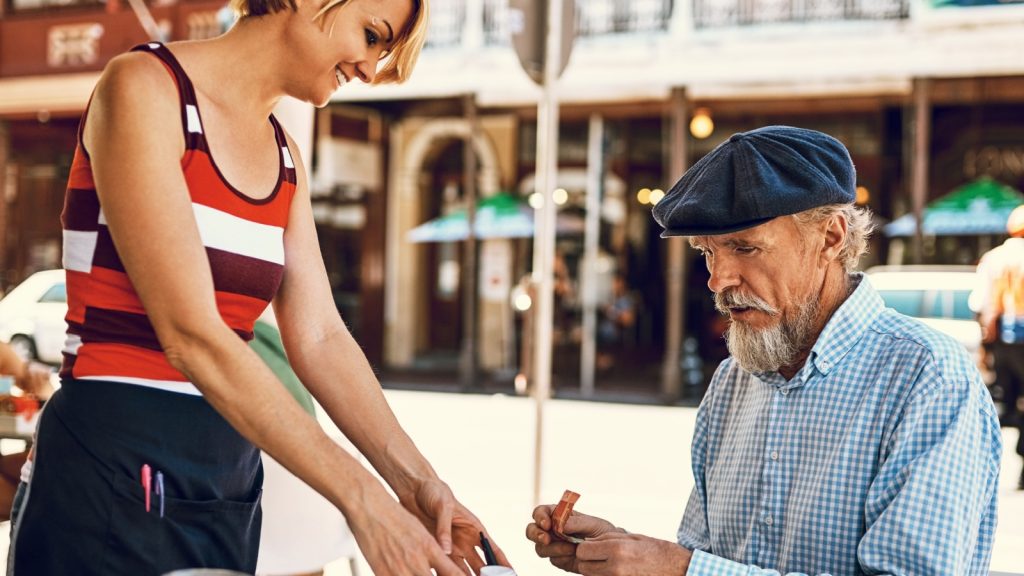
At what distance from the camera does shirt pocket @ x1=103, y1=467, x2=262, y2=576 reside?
1.45 m

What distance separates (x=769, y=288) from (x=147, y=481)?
1.16 metres

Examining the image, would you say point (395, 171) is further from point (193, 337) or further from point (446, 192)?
point (193, 337)

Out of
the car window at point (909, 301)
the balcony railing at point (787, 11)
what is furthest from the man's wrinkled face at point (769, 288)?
the balcony railing at point (787, 11)

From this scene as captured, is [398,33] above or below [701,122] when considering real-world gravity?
below

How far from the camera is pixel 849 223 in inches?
79.9

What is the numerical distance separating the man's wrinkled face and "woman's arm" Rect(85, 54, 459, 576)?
900mm

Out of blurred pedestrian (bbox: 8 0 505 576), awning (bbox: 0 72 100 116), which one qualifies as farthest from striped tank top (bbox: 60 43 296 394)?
awning (bbox: 0 72 100 116)

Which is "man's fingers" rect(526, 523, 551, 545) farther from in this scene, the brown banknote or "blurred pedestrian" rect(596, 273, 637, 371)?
"blurred pedestrian" rect(596, 273, 637, 371)

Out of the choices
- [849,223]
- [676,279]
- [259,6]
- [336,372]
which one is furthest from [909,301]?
[259,6]

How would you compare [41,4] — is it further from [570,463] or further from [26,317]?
[26,317]

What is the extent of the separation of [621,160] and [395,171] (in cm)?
393

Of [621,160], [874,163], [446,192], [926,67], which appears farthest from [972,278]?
[446,192]

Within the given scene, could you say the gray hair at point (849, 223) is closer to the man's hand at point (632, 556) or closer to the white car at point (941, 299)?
the man's hand at point (632, 556)

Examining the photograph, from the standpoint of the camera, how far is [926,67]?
42.5ft
